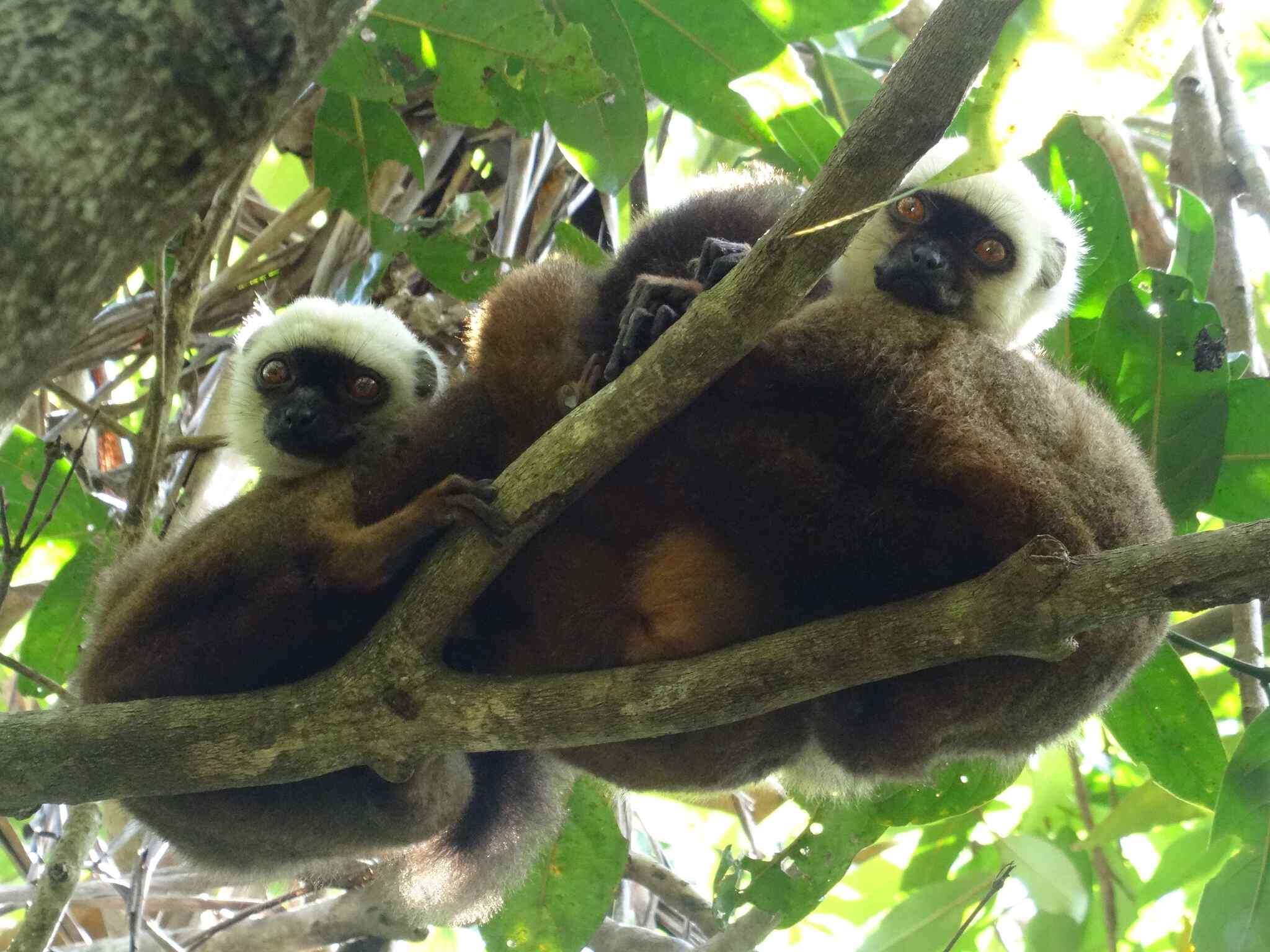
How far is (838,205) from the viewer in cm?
232

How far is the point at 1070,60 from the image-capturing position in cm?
266

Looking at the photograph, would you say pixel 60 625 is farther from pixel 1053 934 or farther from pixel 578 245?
pixel 1053 934

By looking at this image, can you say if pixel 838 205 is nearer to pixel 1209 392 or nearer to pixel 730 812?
pixel 1209 392

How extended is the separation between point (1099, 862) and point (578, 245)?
11.0ft

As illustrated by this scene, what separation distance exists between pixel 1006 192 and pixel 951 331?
4.63 ft

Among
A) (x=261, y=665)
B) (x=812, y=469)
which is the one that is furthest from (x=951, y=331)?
(x=261, y=665)

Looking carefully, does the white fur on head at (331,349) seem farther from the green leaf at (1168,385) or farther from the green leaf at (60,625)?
the green leaf at (1168,385)

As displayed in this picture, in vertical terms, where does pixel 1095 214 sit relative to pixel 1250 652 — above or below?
above

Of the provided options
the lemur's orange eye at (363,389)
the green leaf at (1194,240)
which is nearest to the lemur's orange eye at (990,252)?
the green leaf at (1194,240)

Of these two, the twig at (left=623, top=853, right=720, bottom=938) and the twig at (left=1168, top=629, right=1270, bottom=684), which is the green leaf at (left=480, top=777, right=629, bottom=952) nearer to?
the twig at (left=623, top=853, right=720, bottom=938)

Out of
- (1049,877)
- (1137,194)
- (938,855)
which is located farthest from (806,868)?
(1137,194)

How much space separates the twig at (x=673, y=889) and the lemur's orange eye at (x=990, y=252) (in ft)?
9.25

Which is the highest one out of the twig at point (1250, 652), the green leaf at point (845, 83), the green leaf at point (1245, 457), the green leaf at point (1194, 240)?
the green leaf at point (845, 83)

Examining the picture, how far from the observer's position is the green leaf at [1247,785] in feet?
11.1
